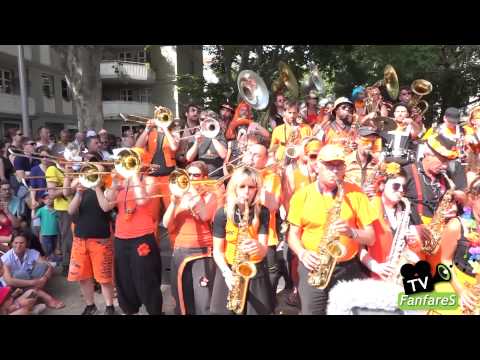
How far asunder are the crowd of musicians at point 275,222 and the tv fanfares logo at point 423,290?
2.3 inches

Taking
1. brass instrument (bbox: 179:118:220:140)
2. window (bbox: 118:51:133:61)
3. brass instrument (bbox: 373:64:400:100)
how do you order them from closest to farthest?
1. brass instrument (bbox: 179:118:220:140)
2. brass instrument (bbox: 373:64:400:100)
3. window (bbox: 118:51:133:61)

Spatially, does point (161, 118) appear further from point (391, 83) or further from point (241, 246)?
point (391, 83)

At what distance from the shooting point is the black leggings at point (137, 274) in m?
3.55

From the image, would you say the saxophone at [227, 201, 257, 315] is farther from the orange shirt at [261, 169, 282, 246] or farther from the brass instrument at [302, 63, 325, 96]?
the brass instrument at [302, 63, 325, 96]

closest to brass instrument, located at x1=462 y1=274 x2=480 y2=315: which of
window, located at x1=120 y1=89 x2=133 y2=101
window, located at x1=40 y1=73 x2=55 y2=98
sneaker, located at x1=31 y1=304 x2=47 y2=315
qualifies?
sneaker, located at x1=31 y1=304 x2=47 y2=315

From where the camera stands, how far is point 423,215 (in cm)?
342

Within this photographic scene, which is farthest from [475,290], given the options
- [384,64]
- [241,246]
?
[384,64]

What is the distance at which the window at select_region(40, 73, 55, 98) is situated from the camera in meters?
17.5

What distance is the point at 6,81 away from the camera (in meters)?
15.6

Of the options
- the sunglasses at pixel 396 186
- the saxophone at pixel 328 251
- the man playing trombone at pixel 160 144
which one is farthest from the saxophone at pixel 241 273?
the sunglasses at pixel 396 186

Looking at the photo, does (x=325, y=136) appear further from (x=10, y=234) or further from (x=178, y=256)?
(x=10, y=234)

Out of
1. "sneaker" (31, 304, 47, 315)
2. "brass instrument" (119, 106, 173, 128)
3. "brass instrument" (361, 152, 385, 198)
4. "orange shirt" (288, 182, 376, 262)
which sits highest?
"brass instrument" (119, 106, 173, 128)

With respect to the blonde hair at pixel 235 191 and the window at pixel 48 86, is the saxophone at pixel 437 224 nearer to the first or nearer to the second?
the blonde hair at pixel 235 191

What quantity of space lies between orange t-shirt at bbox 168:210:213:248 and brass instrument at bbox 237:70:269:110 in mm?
1858
